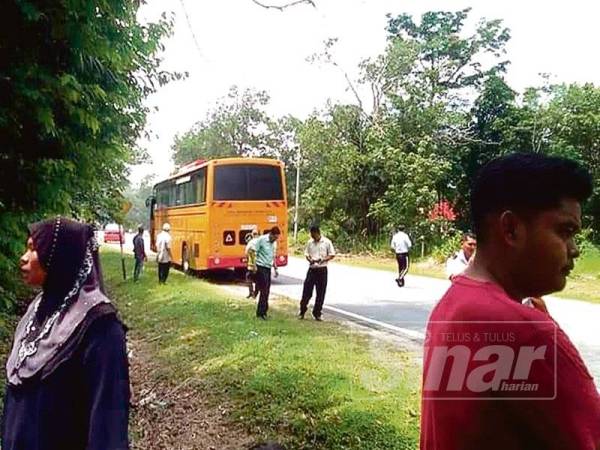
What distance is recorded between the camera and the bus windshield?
55.2 ft

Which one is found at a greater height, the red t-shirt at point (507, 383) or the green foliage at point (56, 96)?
the green foliage at point (56, 96)

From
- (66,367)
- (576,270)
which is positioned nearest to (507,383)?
(66,367)

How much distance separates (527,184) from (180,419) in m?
5.32

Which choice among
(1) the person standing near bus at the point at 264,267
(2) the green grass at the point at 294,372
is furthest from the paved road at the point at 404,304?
(1) the person standing near bus at the point at 264,267

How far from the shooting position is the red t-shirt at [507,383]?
4.60ft

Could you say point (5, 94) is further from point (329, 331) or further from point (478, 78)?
point (478, 78)

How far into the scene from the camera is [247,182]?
17.1m

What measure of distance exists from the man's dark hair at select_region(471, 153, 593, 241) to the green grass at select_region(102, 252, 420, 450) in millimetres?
3539

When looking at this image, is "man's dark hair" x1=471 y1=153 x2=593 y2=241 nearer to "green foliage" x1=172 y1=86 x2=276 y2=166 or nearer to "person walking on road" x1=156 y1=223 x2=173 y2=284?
"person walking on road" x1=156 y1=223 x2=173 y2=284

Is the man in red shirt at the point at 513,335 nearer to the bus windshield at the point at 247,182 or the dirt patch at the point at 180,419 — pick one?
the dirt patch at the point at 180,419

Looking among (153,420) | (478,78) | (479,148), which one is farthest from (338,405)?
(478,78)

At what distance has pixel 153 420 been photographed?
638 cm

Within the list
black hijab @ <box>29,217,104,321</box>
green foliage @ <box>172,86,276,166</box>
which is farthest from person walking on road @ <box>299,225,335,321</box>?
green foliage @ <box>172,86,276,166</box>

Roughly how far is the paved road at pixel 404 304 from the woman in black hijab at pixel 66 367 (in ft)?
15.8
